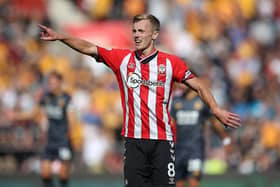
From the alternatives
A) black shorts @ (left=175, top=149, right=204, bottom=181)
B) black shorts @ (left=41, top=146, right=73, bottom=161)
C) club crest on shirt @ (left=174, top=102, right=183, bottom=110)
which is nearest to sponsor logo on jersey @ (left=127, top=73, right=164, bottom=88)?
club crest on shirt @ (left=174, top=102, right=183, bottom=110)

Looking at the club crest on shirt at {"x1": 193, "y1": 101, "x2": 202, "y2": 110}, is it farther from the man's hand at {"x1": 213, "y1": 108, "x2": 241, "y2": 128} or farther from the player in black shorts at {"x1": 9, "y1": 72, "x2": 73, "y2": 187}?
the man's hand at {"x1": 213, "y1": 108, "x2": 241, "y2": 128}

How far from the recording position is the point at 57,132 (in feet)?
44.0

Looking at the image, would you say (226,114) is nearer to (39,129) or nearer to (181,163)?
Answer: (181,163)

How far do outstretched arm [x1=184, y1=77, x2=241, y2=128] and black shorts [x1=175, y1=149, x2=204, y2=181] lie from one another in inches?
150

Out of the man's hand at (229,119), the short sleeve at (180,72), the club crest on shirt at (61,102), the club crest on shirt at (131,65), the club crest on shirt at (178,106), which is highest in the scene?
the club crest on shirt at (131,65)

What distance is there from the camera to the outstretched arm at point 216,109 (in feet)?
25.9

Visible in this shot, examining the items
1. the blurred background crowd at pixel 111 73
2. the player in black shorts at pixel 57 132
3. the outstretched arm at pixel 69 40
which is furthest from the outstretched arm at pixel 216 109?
the blurred background crowd at pixel 111 73

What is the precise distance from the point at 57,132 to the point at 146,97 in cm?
553

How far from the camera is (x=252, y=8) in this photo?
2041 cm

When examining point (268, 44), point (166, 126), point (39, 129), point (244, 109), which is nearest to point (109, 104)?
point (39, 129)

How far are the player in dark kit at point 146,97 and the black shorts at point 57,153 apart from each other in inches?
210

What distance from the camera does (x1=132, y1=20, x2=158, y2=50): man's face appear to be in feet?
26.5

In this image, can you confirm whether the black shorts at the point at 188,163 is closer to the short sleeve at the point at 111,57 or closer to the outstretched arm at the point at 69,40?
→ the short sleeve at the point at 111,57

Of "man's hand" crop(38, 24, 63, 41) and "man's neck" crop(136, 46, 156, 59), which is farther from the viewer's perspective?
"man's neck" crop(136, 46, 156, 59)
